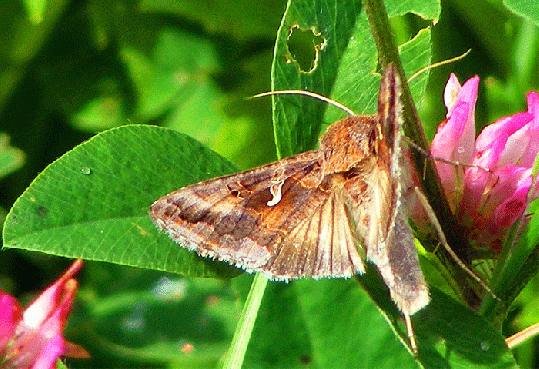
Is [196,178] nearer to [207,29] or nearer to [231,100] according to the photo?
[231,100]

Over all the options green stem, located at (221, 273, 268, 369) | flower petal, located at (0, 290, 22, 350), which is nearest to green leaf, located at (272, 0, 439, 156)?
green stem, located at (221, 273, 268, 369)

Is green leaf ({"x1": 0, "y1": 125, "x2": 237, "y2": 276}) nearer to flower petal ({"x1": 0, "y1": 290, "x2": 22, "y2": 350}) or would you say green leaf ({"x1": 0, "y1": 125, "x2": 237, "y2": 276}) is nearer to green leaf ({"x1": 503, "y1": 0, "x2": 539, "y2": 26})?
flower petal ({"x1": 0, "y1": 290, "x2": 22, "y2": 350})

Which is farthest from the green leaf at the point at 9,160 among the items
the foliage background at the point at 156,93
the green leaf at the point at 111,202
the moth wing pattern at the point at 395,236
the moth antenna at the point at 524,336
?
the moth antenna at the point at 524,336

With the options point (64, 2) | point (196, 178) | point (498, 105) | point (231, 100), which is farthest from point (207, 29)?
point (196, 178)

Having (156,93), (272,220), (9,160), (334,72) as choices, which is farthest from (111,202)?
(156,93)

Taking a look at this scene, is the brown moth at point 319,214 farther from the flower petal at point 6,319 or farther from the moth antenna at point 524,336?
the flower petal at point 6,319

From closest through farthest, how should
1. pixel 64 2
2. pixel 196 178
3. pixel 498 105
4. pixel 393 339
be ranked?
pixel 393 339 → pixel 196 178 → pixel 498 105 → pixel 64 2
